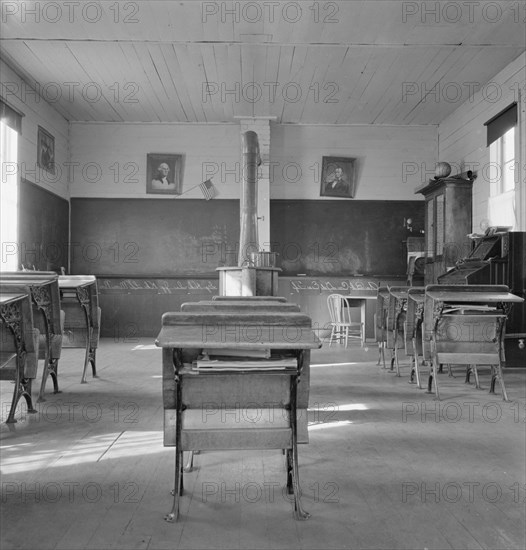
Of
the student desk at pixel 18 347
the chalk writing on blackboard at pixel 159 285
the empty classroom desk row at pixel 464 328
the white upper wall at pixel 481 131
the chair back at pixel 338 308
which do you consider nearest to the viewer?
the student desk at pixel 18 347

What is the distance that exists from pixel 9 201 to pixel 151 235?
3015 millimetres

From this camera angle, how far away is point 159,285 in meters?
10.8

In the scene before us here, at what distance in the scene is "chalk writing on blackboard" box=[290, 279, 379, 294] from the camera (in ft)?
35.3

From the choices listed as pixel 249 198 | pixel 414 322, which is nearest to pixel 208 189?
pixel 249 198

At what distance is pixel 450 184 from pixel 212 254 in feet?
14.7

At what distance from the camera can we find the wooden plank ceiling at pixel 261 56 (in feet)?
22.0

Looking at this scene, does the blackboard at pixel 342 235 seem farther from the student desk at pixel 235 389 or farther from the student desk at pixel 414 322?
the student desk at pixel 235 389

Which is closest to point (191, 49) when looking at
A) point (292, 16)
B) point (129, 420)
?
point (292, 16)

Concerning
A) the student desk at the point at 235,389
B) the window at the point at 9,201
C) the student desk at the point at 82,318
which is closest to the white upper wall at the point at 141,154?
the window at the point at 9,201

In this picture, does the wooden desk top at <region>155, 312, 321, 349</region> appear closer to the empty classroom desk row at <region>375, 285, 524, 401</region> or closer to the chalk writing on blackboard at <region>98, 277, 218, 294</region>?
the empty classroom desk row at <region>375, 285, 524, 401</region>

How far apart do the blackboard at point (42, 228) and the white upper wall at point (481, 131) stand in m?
6.75

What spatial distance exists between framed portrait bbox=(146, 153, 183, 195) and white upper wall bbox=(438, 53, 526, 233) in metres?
5.05

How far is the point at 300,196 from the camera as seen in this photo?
1094 cm

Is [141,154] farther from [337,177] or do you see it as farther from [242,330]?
[242,330]
